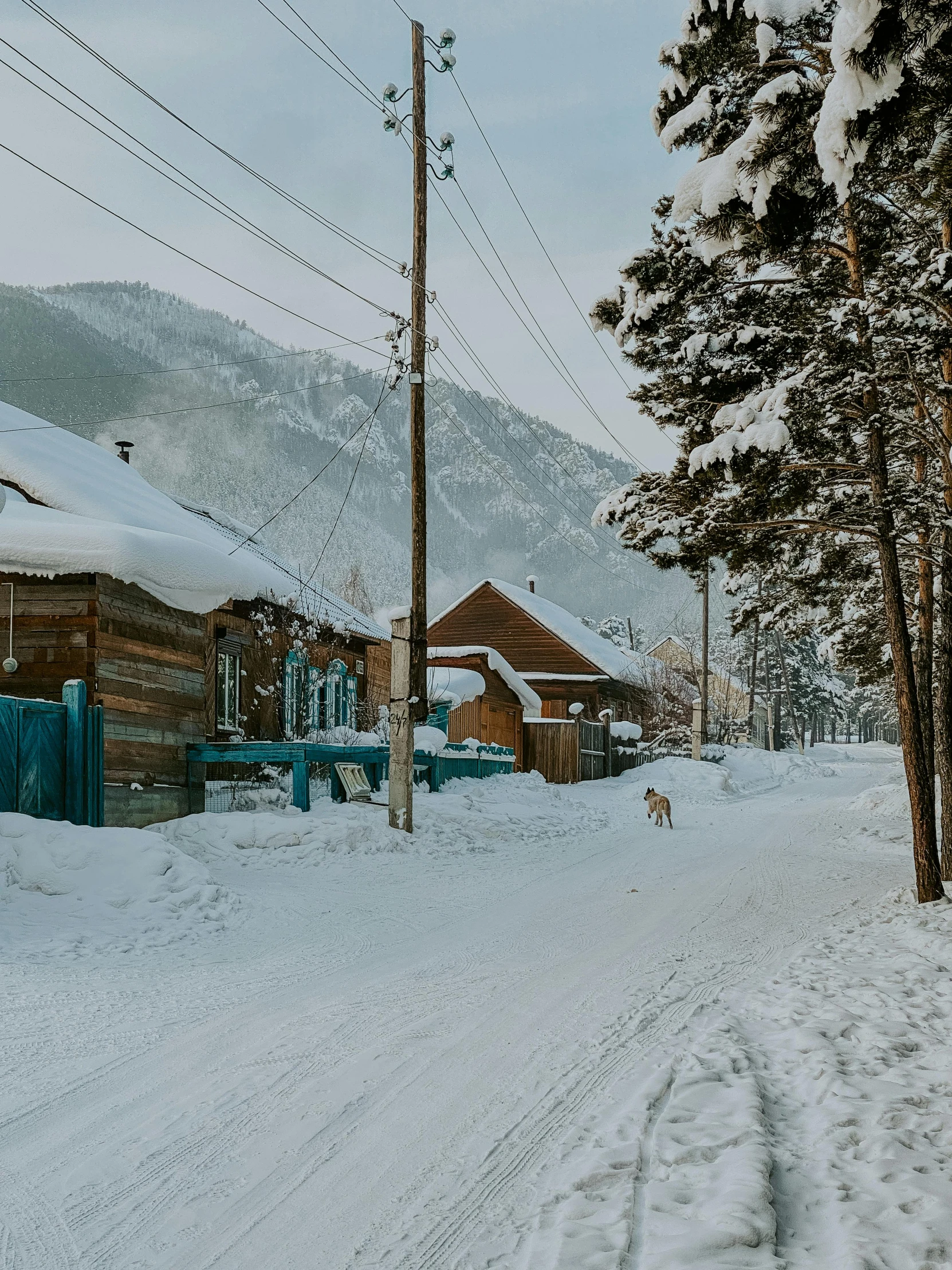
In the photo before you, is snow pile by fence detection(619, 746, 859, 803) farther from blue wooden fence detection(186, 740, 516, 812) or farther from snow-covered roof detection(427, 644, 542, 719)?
blue wooden fence detection(186, 740, 516, 812)

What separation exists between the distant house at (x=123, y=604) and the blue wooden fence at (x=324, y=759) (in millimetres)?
614

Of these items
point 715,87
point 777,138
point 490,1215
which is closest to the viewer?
point 490,1215

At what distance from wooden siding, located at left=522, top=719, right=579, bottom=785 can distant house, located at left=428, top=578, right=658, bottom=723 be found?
5565 millimetres

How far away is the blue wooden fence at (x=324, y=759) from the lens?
1420 cm

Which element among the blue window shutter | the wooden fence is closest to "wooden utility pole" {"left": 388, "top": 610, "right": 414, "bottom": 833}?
the blue window shutter

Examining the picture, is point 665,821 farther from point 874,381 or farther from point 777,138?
point 777,138

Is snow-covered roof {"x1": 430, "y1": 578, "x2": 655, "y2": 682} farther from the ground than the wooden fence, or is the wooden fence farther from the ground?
snow-covered roof {"x1": 430, "y1": 578, "x2": 655, "y2": 682}

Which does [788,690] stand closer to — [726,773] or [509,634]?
[509,634]

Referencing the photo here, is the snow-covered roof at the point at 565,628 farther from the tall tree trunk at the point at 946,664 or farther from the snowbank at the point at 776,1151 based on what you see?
the snowbank at the point at 776,1151

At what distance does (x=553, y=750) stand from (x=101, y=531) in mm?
20844

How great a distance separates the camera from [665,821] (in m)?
20.8

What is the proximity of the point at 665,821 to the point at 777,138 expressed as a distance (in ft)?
54.6

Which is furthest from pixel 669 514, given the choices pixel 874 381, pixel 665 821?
pixel 665 821

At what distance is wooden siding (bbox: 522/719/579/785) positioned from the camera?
31.3 meters
